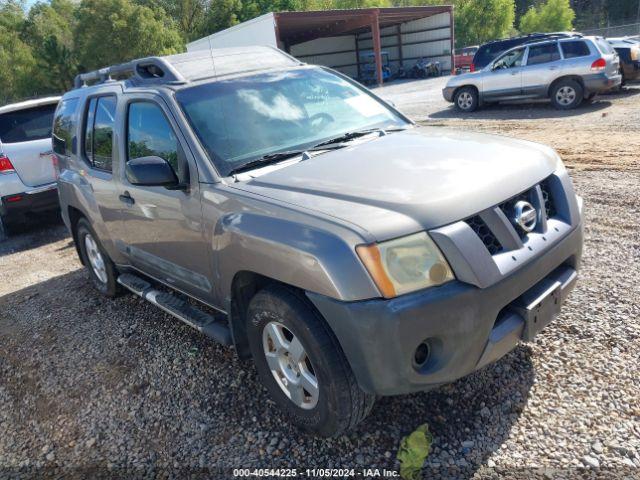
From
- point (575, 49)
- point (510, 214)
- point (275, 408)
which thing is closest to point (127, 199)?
point (275, 408)

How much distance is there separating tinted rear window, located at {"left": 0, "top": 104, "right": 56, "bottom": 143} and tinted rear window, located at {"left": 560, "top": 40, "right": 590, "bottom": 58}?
1106 cm

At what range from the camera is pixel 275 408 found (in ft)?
10.00

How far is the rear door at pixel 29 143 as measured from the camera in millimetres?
7387

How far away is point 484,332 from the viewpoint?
7.55ft

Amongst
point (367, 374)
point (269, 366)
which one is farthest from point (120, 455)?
point (367, 374)

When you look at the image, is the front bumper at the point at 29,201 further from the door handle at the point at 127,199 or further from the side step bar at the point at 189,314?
the door handle at the point at 127,199

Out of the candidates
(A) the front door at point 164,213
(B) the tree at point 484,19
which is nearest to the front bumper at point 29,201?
(A) the front door at point 164,213

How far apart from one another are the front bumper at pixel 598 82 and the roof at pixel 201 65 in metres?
10.1

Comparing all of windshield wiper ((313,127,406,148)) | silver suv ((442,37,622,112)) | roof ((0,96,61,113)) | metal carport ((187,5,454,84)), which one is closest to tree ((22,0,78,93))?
metal carport ((187,5,454,84))

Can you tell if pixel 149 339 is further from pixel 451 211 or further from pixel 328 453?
pixel 451 211

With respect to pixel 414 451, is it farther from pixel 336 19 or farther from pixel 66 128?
pixel 336 19

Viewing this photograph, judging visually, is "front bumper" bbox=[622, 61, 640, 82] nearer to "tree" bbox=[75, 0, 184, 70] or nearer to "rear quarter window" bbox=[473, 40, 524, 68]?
"rear quarter window" bbox=[473, 40, 524, 68]

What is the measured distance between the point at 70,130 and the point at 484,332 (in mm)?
4213

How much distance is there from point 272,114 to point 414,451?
221 cm
